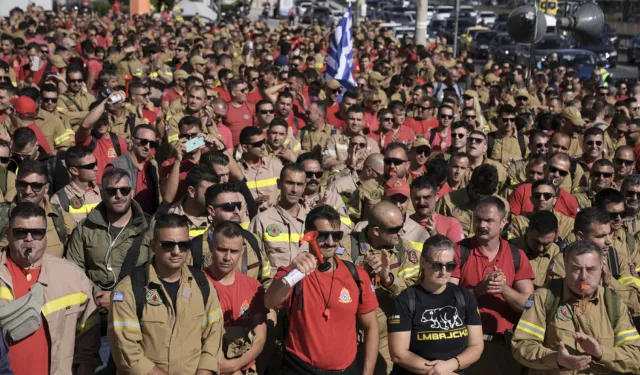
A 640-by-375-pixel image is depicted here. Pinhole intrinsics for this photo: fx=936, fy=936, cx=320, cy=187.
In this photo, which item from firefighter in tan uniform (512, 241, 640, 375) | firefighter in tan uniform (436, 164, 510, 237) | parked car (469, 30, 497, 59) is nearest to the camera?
firefighter in tan uniform (512, 241, 640, 375)

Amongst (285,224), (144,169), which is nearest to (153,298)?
(285,224)

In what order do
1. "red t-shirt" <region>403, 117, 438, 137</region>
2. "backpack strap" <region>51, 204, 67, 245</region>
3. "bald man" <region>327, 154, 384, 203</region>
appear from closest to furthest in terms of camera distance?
"backpack strap" <region>51, 204, 67, 245</region> → "bald man" <region>327, 154, 384, 203</region> → "red t-shirt" <region>403, 117, 438, 137</region>

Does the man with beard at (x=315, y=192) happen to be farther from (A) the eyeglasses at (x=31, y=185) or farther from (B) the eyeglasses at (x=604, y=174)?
(B) the eyeglasses at (x=604, y=174)

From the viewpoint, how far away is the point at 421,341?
5945mm

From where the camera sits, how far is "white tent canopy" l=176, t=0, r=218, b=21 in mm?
50188

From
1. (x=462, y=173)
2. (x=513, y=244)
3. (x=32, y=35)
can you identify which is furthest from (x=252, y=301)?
(x=32, y=35)

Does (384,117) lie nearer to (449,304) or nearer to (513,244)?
(513,244)

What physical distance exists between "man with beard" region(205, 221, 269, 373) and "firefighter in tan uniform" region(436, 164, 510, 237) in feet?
9.34

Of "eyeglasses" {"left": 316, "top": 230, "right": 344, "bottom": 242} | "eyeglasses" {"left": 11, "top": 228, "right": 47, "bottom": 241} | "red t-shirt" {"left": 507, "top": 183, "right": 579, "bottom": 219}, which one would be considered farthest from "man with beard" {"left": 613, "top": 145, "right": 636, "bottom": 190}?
"eyeglasses" {"left": 11, "top": 228, "right": 47, "bottom": 241}

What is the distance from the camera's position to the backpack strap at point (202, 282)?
5758 millimetres

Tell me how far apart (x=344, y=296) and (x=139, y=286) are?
131 centimetres

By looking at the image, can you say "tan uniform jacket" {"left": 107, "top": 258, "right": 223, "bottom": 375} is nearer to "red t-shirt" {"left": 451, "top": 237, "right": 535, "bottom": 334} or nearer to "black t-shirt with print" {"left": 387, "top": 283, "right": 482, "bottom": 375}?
"black t-shirt with print" {"left": 387, "top": 283, "right": 482, "bottom": 375}

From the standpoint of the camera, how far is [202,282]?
5816 mm

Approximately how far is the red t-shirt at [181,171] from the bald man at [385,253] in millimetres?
2285
